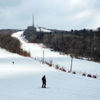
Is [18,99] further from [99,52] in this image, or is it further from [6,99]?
[99,52]

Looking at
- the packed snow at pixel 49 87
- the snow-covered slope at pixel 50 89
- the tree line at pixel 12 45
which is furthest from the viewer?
the tree line at pixel 12 45

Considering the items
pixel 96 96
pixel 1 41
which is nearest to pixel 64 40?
pixel 1 41

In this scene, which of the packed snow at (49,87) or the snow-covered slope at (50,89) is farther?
the packed snow at (49,87)

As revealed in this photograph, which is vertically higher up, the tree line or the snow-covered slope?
the tree line

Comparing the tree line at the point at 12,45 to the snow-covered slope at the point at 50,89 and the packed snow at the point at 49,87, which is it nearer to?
the packed snow at the point at 49,87

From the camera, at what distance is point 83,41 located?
129m

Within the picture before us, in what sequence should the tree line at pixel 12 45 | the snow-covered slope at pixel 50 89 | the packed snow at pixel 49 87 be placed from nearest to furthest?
the snow-covered slope at pixel 50 89 → the packed snow at pixel 49 87 → the tree line at pixel 12 45

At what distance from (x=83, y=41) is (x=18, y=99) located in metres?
117

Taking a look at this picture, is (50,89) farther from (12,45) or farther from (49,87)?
(12,45)

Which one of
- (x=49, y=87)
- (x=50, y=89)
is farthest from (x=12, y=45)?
(x=50, y=89)

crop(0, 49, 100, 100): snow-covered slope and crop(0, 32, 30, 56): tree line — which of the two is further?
crop(0, 32, 30, 56): tree line

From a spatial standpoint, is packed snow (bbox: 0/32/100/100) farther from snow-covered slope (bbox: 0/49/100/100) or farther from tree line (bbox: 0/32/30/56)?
tree line (bbox: 0/32/30/56)

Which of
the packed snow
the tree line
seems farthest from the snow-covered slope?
the tree line

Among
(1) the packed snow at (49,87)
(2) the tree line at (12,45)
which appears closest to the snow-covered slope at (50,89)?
(1) the packed snow at (49,87)
